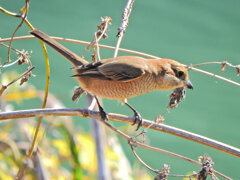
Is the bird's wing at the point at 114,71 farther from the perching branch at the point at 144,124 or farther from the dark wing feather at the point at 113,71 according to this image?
the perching branch at the point at 144,124

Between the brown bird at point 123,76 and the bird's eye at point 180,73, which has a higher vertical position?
the bird's eye at point 180,73

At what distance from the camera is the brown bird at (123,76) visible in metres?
2.79

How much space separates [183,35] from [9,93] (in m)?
4.13

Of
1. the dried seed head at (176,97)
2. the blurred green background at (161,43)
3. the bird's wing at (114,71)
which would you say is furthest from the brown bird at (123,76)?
the blurred green background at (161,43)

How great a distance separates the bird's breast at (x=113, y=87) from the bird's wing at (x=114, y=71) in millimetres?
30

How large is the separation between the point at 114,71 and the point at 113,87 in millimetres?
112

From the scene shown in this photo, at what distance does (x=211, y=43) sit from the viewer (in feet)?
24.1

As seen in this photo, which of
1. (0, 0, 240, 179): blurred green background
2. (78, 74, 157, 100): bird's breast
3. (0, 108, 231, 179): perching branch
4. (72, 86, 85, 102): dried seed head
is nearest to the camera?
(0, 108, 231, 179): perching branch

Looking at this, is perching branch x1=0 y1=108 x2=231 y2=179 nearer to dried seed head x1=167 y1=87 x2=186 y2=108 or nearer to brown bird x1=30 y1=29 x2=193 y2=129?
dried seed head x1=167 y1=87 x2=186 y2=108

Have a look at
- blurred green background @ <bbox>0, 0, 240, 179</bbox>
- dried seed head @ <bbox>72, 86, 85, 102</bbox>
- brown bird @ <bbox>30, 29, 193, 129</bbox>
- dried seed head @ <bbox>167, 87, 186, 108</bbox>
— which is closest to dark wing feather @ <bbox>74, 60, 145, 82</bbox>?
brown bird @ <bbox>30, 29, 193, 129</bbox>

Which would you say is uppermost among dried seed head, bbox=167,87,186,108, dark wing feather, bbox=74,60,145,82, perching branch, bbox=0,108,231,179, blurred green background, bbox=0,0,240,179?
blurred green background, bbox=0,0,240,179

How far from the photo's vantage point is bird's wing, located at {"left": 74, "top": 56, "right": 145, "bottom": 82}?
2.79 meters

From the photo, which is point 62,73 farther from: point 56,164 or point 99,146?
point 99,146

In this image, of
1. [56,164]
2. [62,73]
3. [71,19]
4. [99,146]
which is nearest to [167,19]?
[71,19]
